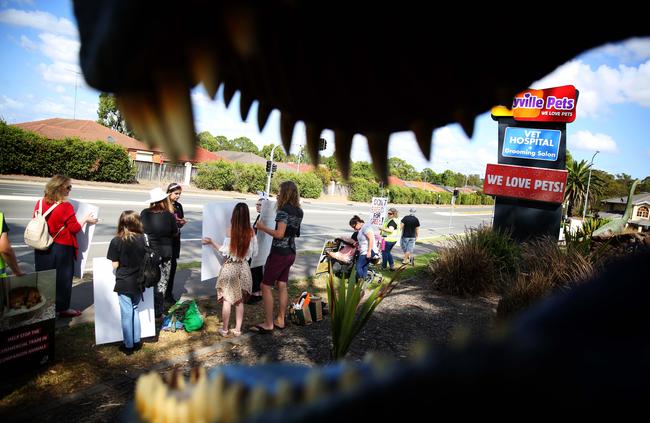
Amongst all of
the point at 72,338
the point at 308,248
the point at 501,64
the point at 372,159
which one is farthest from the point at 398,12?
the point at 308,248

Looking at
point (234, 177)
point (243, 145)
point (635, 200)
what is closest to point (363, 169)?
point (234, 177)

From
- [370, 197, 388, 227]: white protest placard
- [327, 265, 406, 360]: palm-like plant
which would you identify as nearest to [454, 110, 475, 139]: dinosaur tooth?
[327, 265, 406, 360]: palm-like plant

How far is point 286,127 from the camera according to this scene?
3.18 ft

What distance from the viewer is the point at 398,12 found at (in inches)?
28.0

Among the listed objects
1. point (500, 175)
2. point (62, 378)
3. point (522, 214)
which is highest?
point (500, 175)

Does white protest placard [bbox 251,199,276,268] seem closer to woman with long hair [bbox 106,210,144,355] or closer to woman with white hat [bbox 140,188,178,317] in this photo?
woman with white hat [bbox 140,188,178,317]

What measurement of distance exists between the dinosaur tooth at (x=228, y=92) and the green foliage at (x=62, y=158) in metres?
28.6

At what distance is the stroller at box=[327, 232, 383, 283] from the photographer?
8781 millimetres

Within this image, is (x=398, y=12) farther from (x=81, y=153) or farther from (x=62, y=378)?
(x=81, y=153)

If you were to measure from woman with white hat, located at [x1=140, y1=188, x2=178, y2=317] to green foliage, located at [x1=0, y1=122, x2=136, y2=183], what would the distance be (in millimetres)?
23814

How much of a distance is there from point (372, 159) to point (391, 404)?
63cm

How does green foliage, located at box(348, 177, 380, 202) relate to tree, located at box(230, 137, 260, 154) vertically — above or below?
below

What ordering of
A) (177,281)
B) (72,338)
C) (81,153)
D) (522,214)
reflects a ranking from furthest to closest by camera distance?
(81,153)
(522,214)
(177,281)
(72,338)

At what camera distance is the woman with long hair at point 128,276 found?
173 inches
